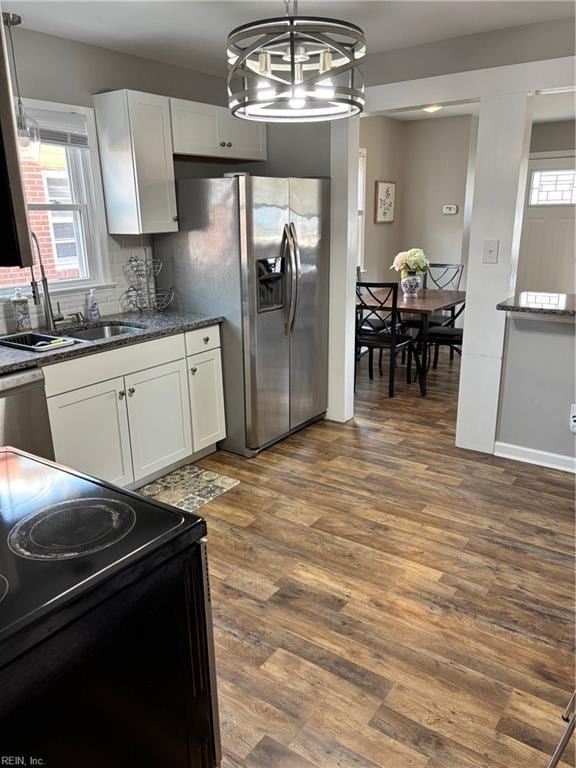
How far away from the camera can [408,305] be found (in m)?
4.82

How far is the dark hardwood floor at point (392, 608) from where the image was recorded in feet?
5.63

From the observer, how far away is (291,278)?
359cm

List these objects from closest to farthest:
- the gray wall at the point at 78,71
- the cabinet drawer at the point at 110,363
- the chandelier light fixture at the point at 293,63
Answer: the chandelier light fixture at the point at 293,63 → the cabinet drawer at the point at 110,363 → the gray wall at the point at 78,71

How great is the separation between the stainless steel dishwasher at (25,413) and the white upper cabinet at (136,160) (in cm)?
124

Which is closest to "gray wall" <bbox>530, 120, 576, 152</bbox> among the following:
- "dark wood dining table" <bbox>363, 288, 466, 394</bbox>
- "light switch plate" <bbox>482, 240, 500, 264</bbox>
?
"dark wood dining table" <bbox>363, 288, 466, 394</bbox>

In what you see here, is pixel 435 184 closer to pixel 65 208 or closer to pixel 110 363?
pixel 65 208

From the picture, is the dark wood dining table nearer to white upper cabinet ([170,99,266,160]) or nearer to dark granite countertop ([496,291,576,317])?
dark granite countertop ([496,291,576,317])

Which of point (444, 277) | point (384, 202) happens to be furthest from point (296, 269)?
point (444, 277)

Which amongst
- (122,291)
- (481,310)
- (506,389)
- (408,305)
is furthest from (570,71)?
(122,291)

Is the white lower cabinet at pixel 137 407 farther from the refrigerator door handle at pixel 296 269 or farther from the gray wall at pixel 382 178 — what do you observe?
the gray wall at pixel 382 178

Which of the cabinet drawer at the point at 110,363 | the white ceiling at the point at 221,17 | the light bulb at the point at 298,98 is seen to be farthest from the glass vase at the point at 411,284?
the light bulb at the point at 298,98

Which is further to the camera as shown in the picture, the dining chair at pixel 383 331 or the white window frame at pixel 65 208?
the dining chair at pixel 383 331

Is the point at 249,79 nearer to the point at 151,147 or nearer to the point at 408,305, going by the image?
the point at 151,147

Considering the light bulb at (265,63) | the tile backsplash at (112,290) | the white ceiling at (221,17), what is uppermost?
the white ceiling at (221,17)
